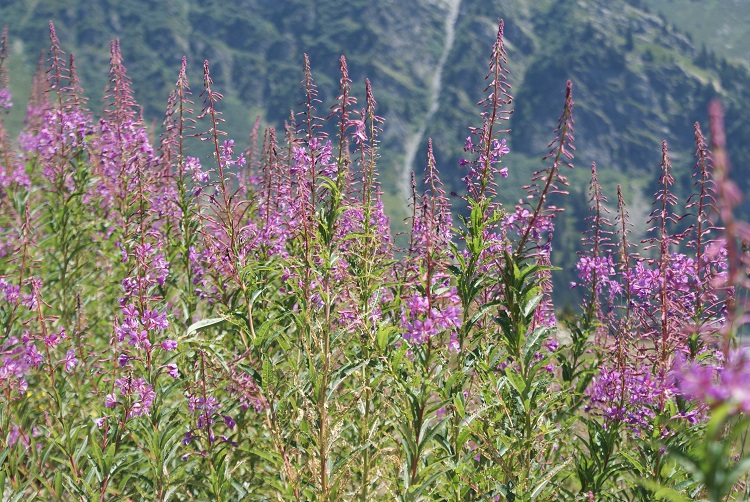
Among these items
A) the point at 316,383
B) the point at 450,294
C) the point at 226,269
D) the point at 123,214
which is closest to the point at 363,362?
the point at 316,383

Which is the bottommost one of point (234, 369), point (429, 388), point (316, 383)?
point (234, 369)

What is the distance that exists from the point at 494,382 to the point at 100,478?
2637 mm

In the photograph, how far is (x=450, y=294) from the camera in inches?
171

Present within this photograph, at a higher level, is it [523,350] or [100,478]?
[523,350]

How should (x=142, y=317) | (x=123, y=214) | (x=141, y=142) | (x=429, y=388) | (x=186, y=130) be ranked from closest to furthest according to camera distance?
(x=429, y=388)
(x=142, y=317)
(x=186, y=130)
(x=123, y=214)
(x=141, y=142)

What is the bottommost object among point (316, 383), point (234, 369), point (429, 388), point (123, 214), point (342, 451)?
point (342, 451)

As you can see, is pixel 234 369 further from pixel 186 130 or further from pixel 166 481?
pixel 186 130

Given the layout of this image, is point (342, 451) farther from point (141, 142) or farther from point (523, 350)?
point (141, 142)

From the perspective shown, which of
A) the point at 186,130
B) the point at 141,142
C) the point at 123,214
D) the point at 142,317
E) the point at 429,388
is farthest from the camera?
the point at 141,142

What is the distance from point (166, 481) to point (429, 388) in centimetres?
201

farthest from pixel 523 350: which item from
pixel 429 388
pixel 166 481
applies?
pixel 166 481

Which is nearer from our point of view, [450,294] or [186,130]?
[450,294]

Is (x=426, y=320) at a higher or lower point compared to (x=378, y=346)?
higher

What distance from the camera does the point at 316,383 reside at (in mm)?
3840
